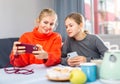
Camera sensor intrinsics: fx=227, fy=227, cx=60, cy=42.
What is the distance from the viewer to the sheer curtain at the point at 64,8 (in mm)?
3732

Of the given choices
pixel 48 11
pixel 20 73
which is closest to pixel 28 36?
pixel 48 11

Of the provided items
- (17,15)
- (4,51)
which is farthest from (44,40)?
(17,15)

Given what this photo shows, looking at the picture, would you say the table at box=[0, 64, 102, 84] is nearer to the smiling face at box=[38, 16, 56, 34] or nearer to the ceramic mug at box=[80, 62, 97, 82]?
the ceramic mug at box=[80, 62, 97, 82]

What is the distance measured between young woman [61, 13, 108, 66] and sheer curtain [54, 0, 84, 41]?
64.9 inches

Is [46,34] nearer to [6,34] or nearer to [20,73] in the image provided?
[20,73]

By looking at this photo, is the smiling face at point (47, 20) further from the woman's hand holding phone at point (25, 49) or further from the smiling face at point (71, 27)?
the woman's hand holding phone at point (25, 49)

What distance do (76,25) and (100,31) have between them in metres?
2.17

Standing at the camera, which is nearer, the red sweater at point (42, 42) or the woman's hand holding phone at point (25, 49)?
the woman's hand holding phone at point (25, 49)

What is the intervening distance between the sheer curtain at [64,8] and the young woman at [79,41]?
1649 millimetres

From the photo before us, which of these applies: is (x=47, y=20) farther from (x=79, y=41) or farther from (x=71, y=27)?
(x=79, y=41)

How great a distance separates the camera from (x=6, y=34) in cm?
335

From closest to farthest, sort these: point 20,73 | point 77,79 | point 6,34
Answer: point 77,79 → point 20,73 → point 6,34

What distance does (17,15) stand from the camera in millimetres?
3480

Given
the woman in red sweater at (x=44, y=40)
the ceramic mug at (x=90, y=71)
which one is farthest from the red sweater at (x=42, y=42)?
the ceramic mug at (x=90, y=71)
